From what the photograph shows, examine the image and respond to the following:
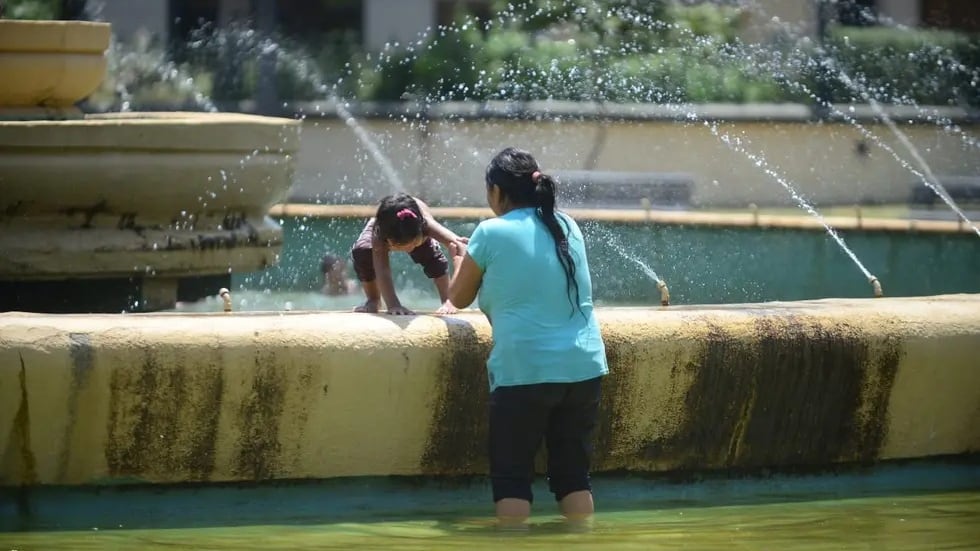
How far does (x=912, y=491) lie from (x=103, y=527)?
102 inches

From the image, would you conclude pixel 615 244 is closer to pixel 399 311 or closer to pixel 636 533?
pixel 399 311

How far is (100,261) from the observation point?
6.58m

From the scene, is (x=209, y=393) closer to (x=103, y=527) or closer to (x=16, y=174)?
(x=103, y=527)

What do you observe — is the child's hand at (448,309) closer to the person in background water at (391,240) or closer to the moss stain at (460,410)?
the person in background water at (391,240)

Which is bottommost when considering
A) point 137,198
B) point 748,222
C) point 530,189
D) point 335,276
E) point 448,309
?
point 335,276

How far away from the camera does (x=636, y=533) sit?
4668mm

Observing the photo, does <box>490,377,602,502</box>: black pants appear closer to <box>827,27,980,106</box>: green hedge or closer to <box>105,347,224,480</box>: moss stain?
<box>105,347,224,480</box>: moss stain

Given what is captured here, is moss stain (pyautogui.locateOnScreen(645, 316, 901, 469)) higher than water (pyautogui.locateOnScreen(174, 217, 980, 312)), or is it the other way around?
moss stain (pyautogui.locateOnScreen(645, 316, 901, 469))

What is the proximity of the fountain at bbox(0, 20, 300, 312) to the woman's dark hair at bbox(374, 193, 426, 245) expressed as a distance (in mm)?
1784

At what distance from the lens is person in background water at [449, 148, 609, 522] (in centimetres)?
446

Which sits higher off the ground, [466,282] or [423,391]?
[466,282]

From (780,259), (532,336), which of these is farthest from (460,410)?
(780,259)

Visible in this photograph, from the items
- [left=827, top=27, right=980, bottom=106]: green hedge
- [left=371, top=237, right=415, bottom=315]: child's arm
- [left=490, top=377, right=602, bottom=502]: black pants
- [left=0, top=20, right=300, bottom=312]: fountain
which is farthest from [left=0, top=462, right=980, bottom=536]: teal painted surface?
[left=827, top=27, right=980, bottom=106]: green hedge

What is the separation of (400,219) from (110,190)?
1947mm
